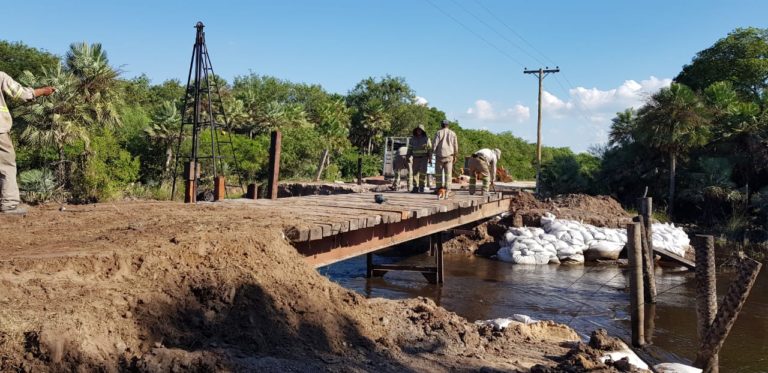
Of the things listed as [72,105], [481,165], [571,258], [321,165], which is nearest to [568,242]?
[571,258]

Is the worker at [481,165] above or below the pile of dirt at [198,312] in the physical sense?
above

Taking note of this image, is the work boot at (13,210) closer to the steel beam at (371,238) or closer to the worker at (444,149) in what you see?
the steel beam at (371,238)

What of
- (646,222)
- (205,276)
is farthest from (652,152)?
(205,276)

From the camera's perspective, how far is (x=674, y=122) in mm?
21734

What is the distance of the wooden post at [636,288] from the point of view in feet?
28.2

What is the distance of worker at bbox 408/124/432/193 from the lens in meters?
13.7

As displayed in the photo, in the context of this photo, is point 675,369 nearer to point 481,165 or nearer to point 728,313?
point 728,313

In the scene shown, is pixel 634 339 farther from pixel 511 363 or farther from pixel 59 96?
pixel 59 96

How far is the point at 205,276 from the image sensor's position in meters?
5.02

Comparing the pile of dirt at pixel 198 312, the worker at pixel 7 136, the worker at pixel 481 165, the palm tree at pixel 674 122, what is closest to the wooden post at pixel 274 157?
the pile of dirt at pixel 198 312

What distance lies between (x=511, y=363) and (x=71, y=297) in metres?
3.84

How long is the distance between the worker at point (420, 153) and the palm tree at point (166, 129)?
11.9 m

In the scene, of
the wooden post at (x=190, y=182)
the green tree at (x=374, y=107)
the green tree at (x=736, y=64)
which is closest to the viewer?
the wooden post at (x=190, y=182)

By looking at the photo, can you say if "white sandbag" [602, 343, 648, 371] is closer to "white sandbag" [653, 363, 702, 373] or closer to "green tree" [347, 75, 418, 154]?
"white sandbag" [653, 363, 702, 373]
